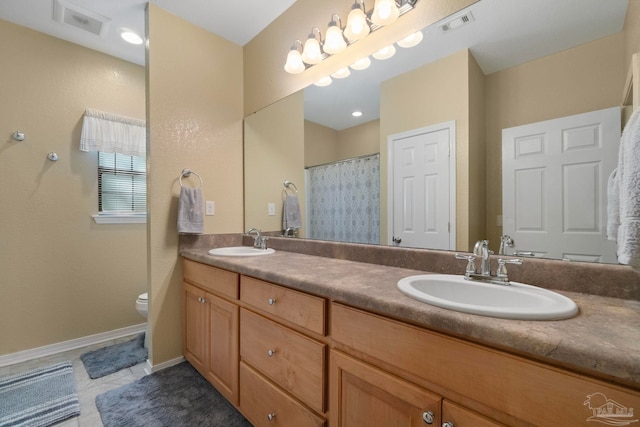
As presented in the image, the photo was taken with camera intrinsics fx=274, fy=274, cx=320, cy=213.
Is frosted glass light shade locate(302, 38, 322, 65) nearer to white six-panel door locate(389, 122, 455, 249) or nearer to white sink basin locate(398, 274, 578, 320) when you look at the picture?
white six-panel door locate(389, 122, 455, 249)

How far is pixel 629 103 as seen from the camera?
81 centimetres

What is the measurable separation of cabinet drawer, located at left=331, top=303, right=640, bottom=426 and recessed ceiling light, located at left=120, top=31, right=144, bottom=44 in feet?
8.72

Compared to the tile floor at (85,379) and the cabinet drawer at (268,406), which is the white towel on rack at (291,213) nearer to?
the cabinet drawer at (268,406)

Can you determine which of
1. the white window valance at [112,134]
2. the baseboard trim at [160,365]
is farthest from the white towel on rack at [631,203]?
the white window valance at [112,134]

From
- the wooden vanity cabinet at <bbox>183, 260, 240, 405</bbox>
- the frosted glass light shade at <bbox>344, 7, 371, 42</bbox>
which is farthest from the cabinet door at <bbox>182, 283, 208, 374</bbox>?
the frosted glass light shade at <bbox>344, 7, 371, 42</bbox>

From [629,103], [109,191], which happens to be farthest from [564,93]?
[109,191]

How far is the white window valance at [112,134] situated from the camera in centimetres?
226

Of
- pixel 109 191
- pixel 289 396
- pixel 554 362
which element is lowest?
pixel 289 396

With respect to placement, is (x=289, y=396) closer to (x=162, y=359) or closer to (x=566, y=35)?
(x=162, y=359)

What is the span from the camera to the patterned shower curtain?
1510mm

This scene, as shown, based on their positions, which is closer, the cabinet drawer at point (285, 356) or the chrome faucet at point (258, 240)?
the cabinet drawer at point (285, 356)

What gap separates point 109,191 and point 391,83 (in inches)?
99.2

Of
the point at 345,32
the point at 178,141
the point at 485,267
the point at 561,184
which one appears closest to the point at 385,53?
the point at 345,32

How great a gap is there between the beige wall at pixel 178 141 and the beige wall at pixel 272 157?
4.8 inches
